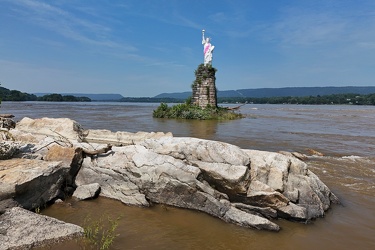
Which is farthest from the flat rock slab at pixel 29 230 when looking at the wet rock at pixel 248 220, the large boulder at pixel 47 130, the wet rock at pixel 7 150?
the large boulder at pixel 47 130

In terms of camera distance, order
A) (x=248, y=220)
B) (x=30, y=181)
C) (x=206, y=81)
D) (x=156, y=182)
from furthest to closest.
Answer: (x=206, y=81) → (x=156, y=182) → (x=30, y=181) → (x=248, y=220)

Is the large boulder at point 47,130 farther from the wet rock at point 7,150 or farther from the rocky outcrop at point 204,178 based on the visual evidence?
the wet rock at point 7,150

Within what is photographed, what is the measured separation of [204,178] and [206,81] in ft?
107

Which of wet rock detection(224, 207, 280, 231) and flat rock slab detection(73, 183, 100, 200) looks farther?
flat rock slab detection(73, 183, 100, 200)

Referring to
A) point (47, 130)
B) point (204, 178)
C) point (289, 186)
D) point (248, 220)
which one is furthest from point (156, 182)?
point (47, 130)

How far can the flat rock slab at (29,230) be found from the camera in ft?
15.8

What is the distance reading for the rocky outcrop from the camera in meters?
6.63

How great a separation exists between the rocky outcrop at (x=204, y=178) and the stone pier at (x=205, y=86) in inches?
1230

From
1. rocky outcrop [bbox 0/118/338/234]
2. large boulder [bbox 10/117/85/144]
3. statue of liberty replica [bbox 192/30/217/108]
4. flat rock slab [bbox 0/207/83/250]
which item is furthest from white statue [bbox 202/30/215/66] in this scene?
flat rock slab [bbox 0/207/83/250]

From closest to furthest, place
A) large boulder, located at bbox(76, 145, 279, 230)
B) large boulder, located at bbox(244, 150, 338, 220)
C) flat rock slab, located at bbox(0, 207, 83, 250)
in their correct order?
1. flat rock slab, located at bbox(0, 207, 83, 250)
2. large boulder, located at bbox(244, 150, 338, 220)
3. large boulder, located at bbox(76, 145, 279, 230)

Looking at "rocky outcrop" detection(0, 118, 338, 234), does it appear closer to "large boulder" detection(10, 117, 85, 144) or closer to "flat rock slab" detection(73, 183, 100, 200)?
"flat rock slab" detection(73, 183, 100, 200)

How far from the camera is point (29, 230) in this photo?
5.08 m

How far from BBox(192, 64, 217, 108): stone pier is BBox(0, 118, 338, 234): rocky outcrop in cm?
3124

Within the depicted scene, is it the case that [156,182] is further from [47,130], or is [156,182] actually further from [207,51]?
[207,51]
